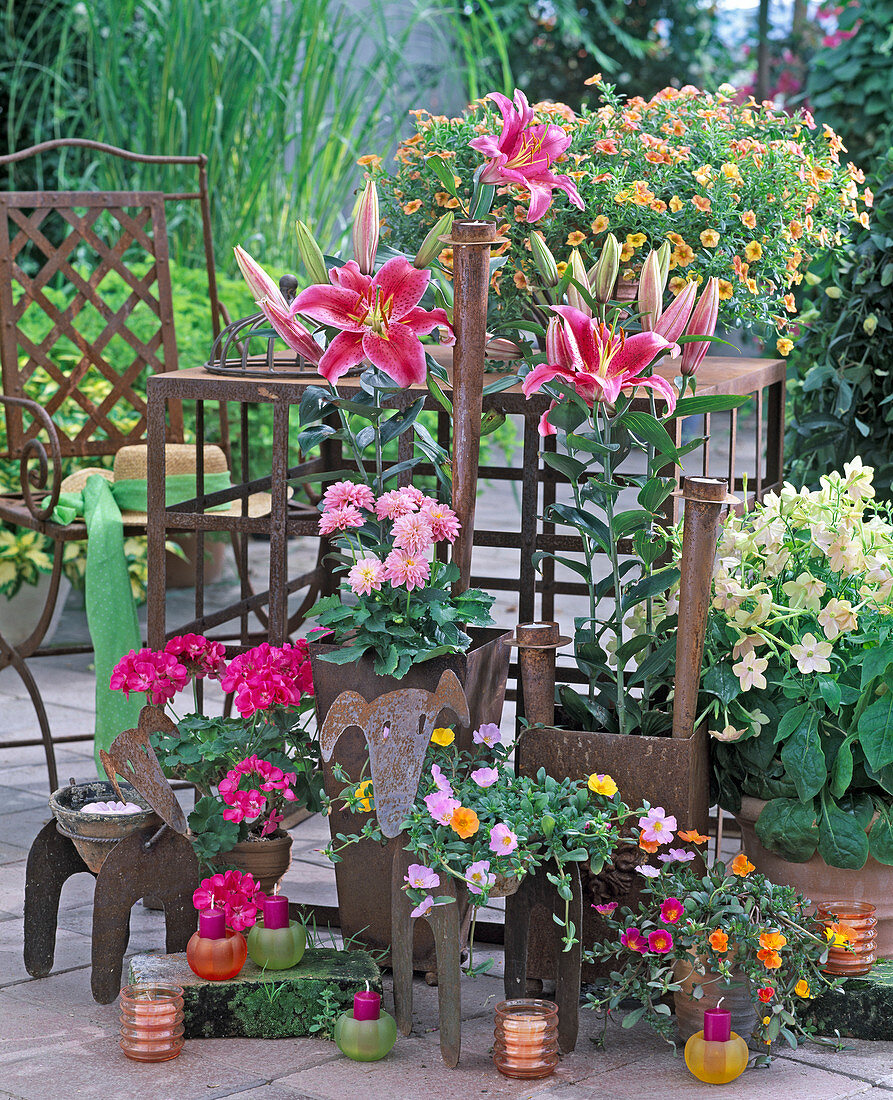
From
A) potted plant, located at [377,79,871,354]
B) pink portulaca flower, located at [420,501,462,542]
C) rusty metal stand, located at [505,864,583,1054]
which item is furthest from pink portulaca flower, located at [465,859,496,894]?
potted plant, located at [377,79,871,354]

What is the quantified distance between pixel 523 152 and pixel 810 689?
89 cm

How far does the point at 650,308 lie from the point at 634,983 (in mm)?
975

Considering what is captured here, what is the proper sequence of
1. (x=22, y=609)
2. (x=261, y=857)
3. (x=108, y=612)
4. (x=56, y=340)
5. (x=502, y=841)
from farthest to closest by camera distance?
(x=22, y=609) < (x=56, y=340) < (x=108, y=612) < (x=261, y=857) < (x=502, y=841)

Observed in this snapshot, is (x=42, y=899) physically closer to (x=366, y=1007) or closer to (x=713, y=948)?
(x=366, y=1007)

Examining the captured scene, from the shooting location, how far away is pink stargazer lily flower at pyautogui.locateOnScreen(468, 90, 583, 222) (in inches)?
79.3

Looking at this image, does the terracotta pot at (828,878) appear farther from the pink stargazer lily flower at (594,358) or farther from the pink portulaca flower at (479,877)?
the pink stargazer lily flower at (594,358)

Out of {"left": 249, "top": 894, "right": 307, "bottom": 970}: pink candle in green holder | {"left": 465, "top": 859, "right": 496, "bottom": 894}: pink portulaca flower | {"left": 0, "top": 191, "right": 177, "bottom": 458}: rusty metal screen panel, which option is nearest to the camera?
{"left": 465, "top": 859, "right": 496, "bottom": 894}: pink portulaca flower

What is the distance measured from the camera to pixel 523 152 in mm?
2053

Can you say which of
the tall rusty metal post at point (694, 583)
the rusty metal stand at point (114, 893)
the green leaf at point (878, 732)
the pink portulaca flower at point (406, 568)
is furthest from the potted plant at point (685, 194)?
the rusty metal stand at point (114, 893)

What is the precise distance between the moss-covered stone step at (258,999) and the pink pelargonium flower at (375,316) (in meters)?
0.89

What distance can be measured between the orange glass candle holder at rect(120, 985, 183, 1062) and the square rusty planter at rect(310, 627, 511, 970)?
1.05 feet

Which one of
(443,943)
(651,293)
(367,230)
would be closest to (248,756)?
(443,943)

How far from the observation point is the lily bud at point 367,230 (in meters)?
2.05

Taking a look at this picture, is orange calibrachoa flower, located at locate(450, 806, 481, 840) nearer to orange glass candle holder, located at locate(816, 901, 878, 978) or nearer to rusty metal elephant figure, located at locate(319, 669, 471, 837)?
rusty metal elephant figure, located at locate(319, 669, 471, 837)
